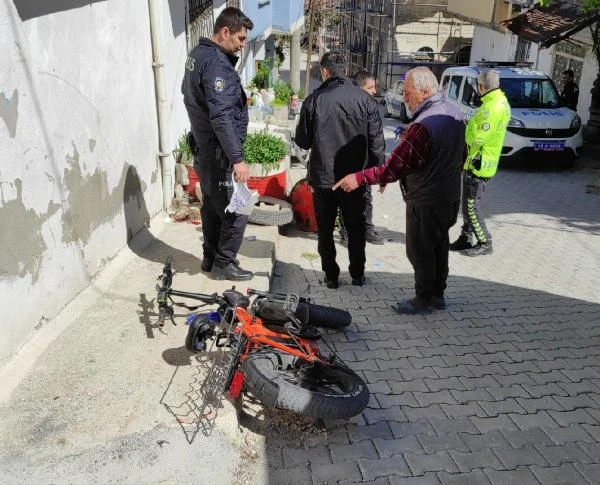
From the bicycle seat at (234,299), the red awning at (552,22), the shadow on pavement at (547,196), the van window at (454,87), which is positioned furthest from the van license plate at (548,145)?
the bicycle seat at (234,299)

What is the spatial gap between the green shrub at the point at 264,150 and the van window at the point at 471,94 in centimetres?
682

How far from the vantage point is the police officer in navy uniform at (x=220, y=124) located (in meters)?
4.29

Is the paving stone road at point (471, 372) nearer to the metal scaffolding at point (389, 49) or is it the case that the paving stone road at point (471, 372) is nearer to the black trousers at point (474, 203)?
the black trousers at point (474, 203)

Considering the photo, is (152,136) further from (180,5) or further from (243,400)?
(243,400)

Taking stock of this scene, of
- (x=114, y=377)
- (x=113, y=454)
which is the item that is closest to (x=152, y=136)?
(x=114, y=377)

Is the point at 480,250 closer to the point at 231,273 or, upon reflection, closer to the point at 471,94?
the point at 231,273

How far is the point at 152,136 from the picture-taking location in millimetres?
6348

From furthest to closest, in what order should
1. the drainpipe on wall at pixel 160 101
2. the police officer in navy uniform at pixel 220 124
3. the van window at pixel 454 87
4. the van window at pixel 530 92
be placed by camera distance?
the van window at pixel 454 87, the van window at pixel 530 92, the drainpipe on wall at pixel 160 101, the police officer in navy uniform at pixel 220 124

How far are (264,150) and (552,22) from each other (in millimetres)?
11118

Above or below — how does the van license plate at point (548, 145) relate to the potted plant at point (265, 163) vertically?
below

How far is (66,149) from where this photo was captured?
416 centimetres

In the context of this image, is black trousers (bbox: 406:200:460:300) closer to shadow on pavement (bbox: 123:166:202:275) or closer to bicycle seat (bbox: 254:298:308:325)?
bicycle seat (bbox: 254:298:308:325)

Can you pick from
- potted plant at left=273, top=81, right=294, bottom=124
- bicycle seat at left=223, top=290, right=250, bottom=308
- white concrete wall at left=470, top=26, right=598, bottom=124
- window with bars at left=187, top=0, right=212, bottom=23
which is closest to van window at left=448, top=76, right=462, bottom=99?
white concrete wall at left=470, top=26, right=598, bottom=124

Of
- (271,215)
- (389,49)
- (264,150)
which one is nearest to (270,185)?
(264,150)
